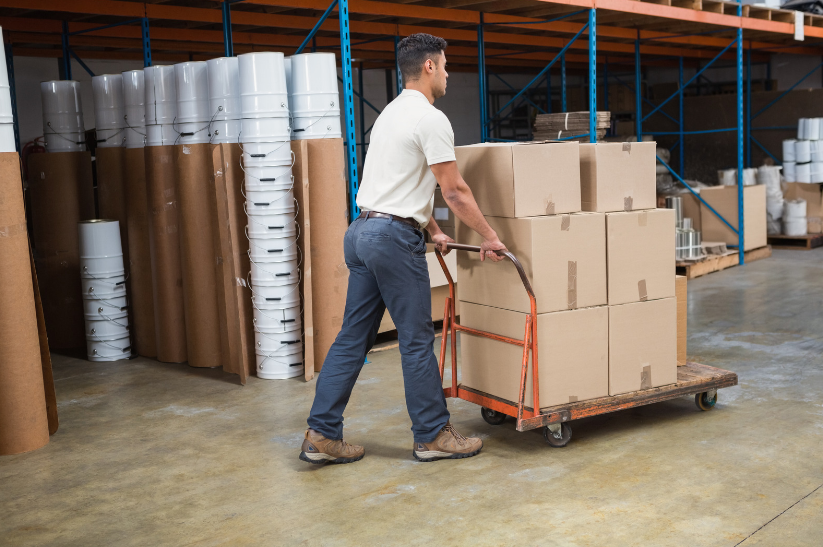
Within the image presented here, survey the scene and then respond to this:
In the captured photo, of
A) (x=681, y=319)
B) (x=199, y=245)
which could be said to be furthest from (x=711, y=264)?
(x=199, y=245)

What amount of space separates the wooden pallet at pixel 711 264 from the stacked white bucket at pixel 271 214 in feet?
16.9

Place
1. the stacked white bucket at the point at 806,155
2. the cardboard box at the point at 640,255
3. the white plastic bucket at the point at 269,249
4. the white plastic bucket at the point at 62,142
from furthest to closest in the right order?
the stacked white bucket at the point at 806,155, the white plastic bucket at the point at 62,142, the white plastic bucket at the point at 269,249, the cardboard box at the point at 640,255

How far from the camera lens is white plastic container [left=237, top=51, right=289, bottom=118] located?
18.0 ft

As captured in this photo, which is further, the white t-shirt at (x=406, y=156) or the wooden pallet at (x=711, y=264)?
the wooden pallet at (x=711, y=264)

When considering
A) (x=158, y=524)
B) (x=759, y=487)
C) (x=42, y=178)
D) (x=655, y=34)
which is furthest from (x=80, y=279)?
(x=655, y=34)

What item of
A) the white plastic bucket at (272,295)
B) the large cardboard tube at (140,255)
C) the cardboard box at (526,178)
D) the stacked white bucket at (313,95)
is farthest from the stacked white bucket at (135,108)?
the cardboard box at (526,178)

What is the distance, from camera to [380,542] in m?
3.21

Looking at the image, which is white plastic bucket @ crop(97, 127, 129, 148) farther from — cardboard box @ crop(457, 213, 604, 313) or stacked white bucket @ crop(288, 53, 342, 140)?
cardboard box @ crop(457, 213, 604, 313)

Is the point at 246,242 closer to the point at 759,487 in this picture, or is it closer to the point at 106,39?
the point at 759,487

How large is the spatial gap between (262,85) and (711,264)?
641cm

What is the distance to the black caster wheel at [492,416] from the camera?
461 centimetres

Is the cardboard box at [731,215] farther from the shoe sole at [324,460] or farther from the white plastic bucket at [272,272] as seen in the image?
the shoe sole at [324,460]

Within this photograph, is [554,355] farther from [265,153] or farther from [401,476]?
[265,153]

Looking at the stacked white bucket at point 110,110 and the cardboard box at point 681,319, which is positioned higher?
the stacked white bucket at point 110,110
